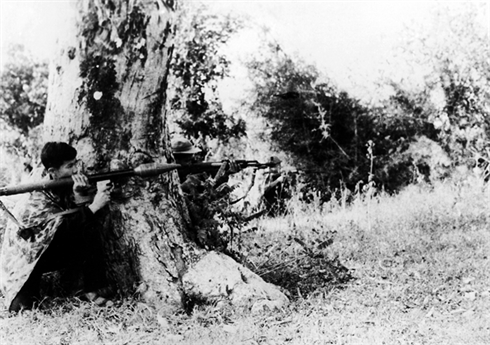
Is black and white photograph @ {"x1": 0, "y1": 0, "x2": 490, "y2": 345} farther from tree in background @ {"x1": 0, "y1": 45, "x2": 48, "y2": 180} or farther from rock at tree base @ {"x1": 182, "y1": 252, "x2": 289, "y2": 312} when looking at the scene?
tree in background @ {"x1": 0, "y1": 45, "x2": 48, "y2": 180}

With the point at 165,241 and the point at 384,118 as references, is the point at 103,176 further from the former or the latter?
the point at 384,118

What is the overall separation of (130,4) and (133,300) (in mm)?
2300

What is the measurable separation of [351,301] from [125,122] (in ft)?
7.53

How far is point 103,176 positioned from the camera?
13.5 ft

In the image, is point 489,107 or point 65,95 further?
point 489,107

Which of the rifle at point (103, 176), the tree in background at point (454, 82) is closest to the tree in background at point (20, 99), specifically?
the rifle at point (103, 176)

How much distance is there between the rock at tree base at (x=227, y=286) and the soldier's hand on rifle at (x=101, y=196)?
83cm

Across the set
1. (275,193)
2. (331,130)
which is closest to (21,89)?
(275,193)

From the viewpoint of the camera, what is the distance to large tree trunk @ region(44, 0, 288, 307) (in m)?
4.41

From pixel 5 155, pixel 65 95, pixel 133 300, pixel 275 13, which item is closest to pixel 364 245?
pixel 133 300

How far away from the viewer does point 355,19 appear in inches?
364

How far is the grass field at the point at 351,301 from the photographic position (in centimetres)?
383

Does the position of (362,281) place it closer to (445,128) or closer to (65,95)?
(65,95)

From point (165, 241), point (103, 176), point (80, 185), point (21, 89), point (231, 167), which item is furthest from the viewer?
point (21, 89)
